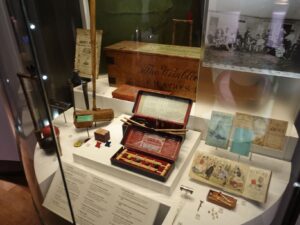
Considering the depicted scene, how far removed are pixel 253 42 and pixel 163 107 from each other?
0.48 metres

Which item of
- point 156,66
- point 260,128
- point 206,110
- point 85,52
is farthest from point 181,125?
point 85,52

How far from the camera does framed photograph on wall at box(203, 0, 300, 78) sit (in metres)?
0.98

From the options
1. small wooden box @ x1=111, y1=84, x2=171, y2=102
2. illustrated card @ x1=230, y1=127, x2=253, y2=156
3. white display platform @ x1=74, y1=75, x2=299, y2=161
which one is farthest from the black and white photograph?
small wooden box @ x1=111, y1=84, x2=171, y2=102

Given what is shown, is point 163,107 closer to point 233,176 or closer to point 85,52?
point 233,176

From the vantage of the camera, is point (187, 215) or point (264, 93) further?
point (264, 93)

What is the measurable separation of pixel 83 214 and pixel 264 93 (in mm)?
939

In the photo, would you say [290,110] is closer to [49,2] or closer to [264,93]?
[264,93]

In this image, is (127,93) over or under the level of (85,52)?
under

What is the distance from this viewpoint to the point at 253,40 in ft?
3.43

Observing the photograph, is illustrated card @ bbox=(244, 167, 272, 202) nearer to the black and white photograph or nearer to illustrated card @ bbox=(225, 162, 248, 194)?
illustrated card @ bbox=(225, 162, 248, 194)

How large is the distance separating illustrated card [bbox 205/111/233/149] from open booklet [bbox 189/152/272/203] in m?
0.14

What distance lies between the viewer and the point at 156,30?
61.5 inches

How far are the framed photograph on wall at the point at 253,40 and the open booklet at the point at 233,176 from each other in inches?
17.0

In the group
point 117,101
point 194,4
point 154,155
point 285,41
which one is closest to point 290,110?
point 285,41
